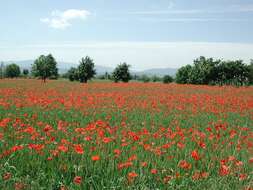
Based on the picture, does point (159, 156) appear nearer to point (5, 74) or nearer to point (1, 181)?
point (1, 181)

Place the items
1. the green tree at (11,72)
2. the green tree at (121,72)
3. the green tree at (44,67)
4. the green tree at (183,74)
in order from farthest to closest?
the green tree at (11,72), the green tree at (183,74), the green tree at (121,72), the green tree at (44,67)

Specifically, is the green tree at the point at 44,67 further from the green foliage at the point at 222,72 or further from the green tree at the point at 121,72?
the green foliage at the point at 222,72

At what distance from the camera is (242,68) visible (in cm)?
7262

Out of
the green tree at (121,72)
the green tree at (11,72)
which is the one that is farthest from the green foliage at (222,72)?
the green tree at (11,72)

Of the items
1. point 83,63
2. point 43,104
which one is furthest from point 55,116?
point 83,63

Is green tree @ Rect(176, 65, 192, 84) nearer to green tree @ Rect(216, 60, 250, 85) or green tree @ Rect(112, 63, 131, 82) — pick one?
green tree @ Rect(216, 60, 250, 85)

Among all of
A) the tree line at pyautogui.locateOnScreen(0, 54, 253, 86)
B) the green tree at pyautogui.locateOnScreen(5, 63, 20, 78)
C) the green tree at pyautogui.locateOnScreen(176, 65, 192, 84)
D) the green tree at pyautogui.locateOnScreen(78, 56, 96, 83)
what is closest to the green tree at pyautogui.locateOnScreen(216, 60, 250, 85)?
the tree line at pyautogui.locateOnScreen(0, 54, 253, 86)

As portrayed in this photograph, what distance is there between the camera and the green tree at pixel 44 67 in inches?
2422

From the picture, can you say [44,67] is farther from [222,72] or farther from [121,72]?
[222,72]

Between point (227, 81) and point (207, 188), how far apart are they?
62295 millimetres

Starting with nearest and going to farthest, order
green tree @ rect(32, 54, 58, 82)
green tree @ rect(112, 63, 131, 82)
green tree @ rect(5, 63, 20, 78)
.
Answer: green tree @ rect(32, 54, 58, 82), green tree @ rect(112, 63, 131, 82), green tree @ rect(5, 63, 20, 78)

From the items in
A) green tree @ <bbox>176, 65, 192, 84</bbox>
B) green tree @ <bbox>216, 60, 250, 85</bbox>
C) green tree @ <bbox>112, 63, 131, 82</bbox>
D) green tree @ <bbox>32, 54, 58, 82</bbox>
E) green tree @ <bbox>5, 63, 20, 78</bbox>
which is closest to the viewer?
green tree @ <bbox>32, 54, 58, 82</bbox>

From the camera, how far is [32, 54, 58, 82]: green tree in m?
61.5

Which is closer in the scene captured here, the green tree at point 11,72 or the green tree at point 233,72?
the green tree at point 233,72
